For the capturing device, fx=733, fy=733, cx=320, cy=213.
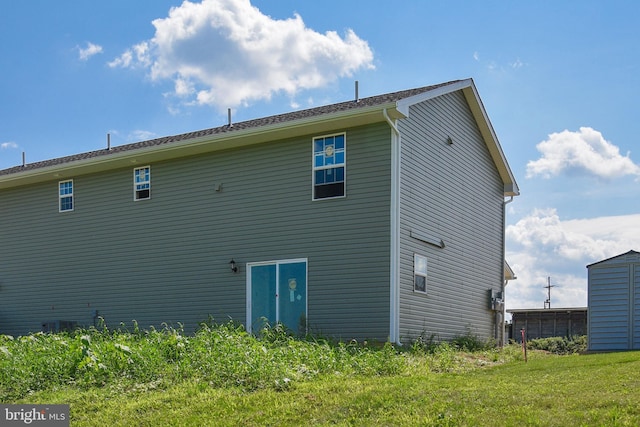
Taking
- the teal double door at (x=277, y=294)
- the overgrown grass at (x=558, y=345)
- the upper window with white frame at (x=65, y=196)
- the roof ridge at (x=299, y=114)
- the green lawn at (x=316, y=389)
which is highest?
the roof ridge at (x=299, y=114)

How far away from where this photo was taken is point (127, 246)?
17.2m

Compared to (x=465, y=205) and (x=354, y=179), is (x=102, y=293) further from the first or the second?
(x=465, y=205)

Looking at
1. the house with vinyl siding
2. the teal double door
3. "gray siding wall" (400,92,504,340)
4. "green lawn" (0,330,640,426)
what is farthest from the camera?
the teal double door

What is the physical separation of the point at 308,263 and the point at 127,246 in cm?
511

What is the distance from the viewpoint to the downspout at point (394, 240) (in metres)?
13.5

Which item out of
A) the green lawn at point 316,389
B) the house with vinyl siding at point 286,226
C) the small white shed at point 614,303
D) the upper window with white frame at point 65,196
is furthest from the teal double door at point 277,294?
the small white shed at point 614,303

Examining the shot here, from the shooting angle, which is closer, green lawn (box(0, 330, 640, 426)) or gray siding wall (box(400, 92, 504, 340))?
green lawn (box(0, 330, 640, 426))

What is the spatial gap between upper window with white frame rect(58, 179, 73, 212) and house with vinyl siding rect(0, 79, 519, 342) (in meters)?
0.03

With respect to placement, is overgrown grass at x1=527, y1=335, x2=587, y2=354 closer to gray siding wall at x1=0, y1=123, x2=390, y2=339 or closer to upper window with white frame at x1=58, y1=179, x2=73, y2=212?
gray siding wall at x1=0, y1=123, x2=390, y2=339

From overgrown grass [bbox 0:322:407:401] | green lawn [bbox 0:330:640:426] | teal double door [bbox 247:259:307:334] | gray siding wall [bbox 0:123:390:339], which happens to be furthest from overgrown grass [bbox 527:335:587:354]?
overgrown grass [bbox 0:322:407:401]

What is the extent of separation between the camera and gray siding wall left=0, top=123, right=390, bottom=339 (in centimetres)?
1396

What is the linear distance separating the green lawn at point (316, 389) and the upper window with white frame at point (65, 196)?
773 centimetres

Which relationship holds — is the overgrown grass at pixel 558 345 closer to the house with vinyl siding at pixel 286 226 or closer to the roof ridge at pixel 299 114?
the house with vinyl siding at pixel 286 226

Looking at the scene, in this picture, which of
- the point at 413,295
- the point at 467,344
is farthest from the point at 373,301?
the point at 467,344
